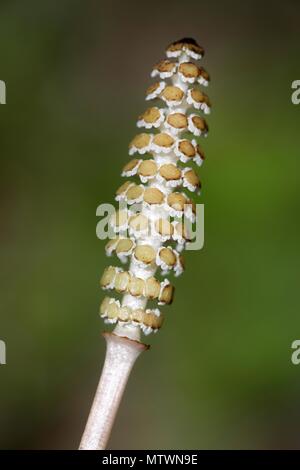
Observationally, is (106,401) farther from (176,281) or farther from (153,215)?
(176,281)

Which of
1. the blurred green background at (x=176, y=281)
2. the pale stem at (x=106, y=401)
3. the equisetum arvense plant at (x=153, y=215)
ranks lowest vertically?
the pale stem at (x=106, y=401)

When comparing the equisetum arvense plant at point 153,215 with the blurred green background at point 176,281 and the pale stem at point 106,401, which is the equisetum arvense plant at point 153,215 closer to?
the pale stem at point 106,401

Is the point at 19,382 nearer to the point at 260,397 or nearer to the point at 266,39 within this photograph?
the point at 260,397

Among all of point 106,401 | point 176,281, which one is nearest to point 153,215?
point 106,401

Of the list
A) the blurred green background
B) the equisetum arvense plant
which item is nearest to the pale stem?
the equisetum arvense plant

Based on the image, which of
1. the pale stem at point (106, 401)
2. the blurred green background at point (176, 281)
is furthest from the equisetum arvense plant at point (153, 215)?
the blurred green background at point (176, 281)
